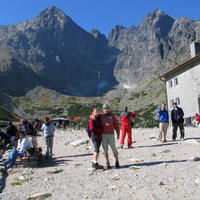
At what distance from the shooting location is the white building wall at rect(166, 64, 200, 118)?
34.7 m

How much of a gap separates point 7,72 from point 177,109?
164 metres

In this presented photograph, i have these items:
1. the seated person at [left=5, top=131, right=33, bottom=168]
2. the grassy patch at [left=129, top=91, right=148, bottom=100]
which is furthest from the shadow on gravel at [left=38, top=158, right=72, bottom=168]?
the grassy patch at [left=129, top=91, right=148, bottom=100]

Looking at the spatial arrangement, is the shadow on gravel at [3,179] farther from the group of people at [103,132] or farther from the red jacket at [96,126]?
the red jacket at [96,126]

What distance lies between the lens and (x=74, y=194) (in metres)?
7.40

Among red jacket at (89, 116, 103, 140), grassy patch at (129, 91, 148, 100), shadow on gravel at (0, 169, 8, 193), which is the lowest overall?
shadow on gravel at (0, 169, 8, 193)

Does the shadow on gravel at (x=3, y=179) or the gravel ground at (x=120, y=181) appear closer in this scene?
the gravel ground at (x=120, y=181)

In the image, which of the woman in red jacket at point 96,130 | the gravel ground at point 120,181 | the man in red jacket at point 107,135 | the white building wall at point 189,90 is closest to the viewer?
the gravel ground at point 120,181

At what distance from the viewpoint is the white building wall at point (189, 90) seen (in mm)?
34688

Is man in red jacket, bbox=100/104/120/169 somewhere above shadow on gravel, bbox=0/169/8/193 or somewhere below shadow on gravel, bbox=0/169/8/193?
above

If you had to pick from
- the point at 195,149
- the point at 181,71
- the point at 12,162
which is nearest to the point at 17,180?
the point at 12,162

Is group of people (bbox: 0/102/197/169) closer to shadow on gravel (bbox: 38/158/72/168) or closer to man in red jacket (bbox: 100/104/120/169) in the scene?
man in red jacket (bbox: 100/104/120/169)

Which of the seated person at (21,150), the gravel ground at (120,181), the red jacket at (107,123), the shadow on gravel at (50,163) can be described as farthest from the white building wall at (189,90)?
the red jacket at (107,123)

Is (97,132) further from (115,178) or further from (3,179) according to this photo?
(3,179)

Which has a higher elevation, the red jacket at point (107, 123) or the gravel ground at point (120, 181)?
the red jacket at point (107, 123)
